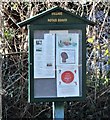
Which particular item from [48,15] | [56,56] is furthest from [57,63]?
[48,15]

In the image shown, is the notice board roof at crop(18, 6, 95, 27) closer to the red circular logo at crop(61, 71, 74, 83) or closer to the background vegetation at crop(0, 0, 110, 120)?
the red circular logo at crop(61, 71, 74, 83)

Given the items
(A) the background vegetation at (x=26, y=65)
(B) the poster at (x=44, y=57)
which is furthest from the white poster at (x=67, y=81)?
(A) the background vegetation at (x=26, y=65)

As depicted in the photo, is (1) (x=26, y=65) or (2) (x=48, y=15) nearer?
(2) (x=48, y=15)

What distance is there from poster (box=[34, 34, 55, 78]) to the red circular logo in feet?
0.46

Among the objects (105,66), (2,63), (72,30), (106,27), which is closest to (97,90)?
(105,66)

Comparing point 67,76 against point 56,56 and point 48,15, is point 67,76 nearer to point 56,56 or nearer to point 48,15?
point 56,56

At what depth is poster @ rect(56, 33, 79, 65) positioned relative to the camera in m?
5.14

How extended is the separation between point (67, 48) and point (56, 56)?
0.17 meters

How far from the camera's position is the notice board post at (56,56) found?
5125mm

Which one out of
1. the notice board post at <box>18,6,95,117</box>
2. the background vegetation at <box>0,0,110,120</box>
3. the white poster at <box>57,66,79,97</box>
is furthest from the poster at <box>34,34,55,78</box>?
the background vegetation at <box>0,0,110,120</box>

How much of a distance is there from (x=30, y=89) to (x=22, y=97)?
1.87 m

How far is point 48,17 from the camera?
516cm

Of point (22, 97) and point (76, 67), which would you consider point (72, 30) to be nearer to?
point (76, 67)

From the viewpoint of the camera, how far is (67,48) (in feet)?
16.9
